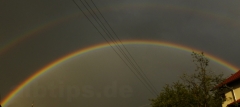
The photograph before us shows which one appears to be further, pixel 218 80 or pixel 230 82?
pixel 230 82

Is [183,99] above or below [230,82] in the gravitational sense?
below

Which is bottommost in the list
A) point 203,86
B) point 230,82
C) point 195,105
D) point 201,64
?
point 195,105

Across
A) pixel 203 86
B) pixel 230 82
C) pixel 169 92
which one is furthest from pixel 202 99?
pixel 169 92

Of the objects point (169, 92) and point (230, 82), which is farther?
point (169, 92)

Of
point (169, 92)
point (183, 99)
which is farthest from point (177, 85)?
point (183, 99)

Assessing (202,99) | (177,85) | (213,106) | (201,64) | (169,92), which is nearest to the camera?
(202,99)

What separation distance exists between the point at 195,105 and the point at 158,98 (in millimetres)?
19227

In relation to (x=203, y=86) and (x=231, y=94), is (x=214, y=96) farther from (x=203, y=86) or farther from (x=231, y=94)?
(x=231, y=94)

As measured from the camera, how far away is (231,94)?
2628cm

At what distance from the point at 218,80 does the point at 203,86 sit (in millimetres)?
1505

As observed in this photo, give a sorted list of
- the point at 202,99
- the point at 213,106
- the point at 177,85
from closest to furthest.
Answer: the point at 202,99, the point at 213,106, the point at 177,85

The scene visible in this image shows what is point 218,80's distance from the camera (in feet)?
52.9

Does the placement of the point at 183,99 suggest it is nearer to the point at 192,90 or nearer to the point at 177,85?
the point at 192,90

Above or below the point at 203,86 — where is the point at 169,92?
above
